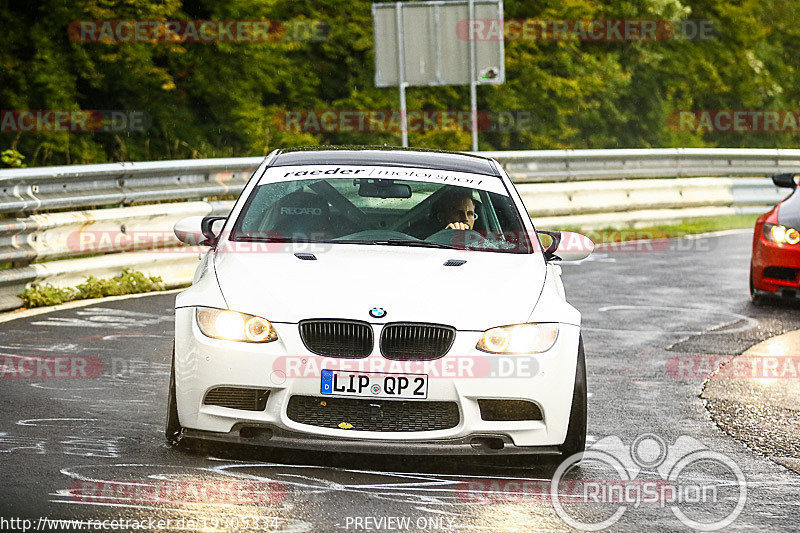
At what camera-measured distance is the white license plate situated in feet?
19.7

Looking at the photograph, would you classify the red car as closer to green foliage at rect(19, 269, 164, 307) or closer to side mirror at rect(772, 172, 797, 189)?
side mirror at rect(772, 172, 797, 189)

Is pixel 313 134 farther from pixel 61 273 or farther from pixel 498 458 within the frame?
pixel 498 458

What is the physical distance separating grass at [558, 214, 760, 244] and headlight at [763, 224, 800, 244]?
621cm

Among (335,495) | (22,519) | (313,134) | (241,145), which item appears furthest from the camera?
(313,134)

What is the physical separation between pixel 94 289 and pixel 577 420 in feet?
22.9

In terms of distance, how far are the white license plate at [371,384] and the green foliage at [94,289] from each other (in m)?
6.27

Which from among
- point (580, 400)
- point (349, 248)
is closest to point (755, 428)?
point (580, 400)

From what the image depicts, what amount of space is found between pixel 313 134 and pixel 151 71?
4.93 metres

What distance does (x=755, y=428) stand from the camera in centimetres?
764

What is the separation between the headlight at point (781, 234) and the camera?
12.7m
